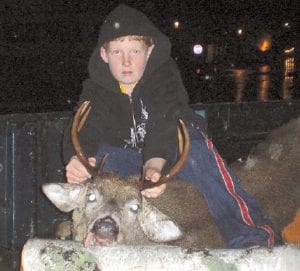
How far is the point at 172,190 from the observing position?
5543mm

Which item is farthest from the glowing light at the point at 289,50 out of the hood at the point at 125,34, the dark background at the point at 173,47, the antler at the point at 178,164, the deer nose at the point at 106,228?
the deer nose at the point at 106,228

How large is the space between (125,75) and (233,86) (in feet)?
79.8

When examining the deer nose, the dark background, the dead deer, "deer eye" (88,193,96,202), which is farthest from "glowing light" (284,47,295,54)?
the deer nose

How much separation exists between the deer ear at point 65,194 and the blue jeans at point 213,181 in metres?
0.37

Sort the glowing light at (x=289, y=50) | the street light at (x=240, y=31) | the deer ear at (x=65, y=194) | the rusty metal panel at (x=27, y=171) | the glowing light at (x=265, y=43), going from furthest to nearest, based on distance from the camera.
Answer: the street light at (x=240, y=31), the glowing light at (x=265, y=43), the glowing light at (x=289, y=50), the rusty metal panel at (x=27, y=171), the deer ear at (x=65, y=194)

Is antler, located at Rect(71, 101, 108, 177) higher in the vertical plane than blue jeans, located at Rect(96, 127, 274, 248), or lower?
higher

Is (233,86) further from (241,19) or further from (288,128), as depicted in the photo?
(241,19)

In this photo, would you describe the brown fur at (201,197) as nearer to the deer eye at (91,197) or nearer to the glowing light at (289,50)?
the deer eye at (91,197)

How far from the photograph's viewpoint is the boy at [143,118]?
17.1 feet

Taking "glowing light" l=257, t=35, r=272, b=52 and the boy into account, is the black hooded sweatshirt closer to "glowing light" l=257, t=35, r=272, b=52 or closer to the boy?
the boy

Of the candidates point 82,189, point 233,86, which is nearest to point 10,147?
point 82,189

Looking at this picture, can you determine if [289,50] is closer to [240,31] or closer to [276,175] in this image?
[240,31]

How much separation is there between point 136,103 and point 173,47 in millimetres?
34482

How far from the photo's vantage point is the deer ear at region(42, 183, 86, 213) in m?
5.05
